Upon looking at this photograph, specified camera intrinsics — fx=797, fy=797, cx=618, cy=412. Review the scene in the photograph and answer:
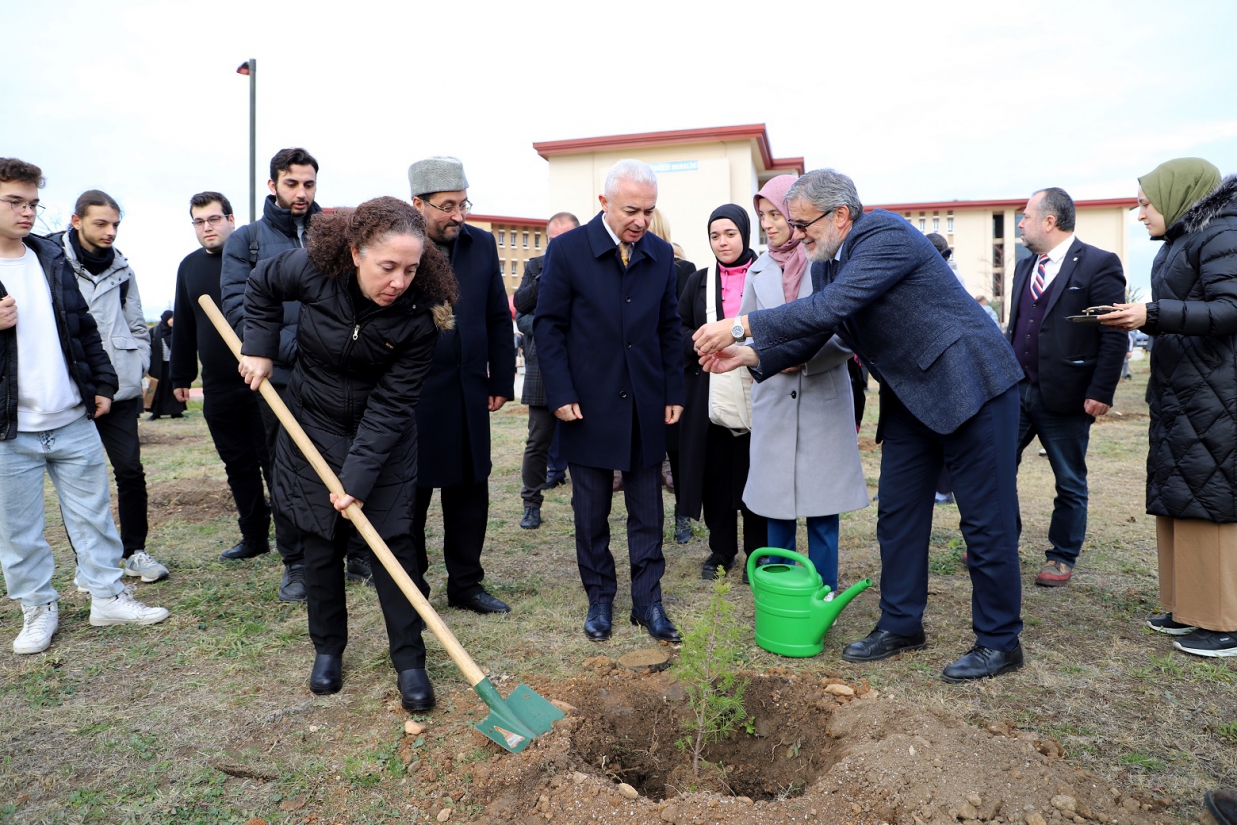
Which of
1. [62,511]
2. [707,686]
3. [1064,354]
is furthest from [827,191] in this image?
[62,511]

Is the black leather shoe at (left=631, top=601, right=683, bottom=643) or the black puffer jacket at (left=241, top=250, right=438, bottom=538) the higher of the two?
the black puffer jacket at (left=241, top=250, right=438, bottom=538)

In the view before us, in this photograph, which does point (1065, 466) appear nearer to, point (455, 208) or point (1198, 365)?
point (1198, 365)

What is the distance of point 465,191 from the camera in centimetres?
391

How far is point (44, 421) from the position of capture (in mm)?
3686

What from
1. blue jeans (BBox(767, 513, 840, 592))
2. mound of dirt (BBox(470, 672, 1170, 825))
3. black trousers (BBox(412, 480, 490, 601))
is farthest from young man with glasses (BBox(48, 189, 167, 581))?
blue jeans (BBox(767, 513, 840, 592))

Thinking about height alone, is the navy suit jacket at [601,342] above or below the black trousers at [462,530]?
above

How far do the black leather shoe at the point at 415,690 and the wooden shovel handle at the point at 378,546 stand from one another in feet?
0.65

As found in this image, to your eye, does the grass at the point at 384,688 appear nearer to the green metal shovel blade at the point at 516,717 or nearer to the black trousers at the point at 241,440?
the green metal shovel blade at the point at 516,717

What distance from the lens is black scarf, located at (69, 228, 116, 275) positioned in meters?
4.46

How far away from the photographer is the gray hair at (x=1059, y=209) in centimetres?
470

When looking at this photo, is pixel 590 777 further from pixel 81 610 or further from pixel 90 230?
pixel 90 230

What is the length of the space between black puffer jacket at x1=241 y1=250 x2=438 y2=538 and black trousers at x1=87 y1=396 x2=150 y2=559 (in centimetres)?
192

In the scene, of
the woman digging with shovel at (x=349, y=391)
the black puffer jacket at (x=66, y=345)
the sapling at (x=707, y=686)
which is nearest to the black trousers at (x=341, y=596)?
the woman digging with shovel at (x=349, y=391)

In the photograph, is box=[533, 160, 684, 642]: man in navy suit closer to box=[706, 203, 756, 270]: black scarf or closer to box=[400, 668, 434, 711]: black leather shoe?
box=[706, 203, 756, 270]: black scarf
